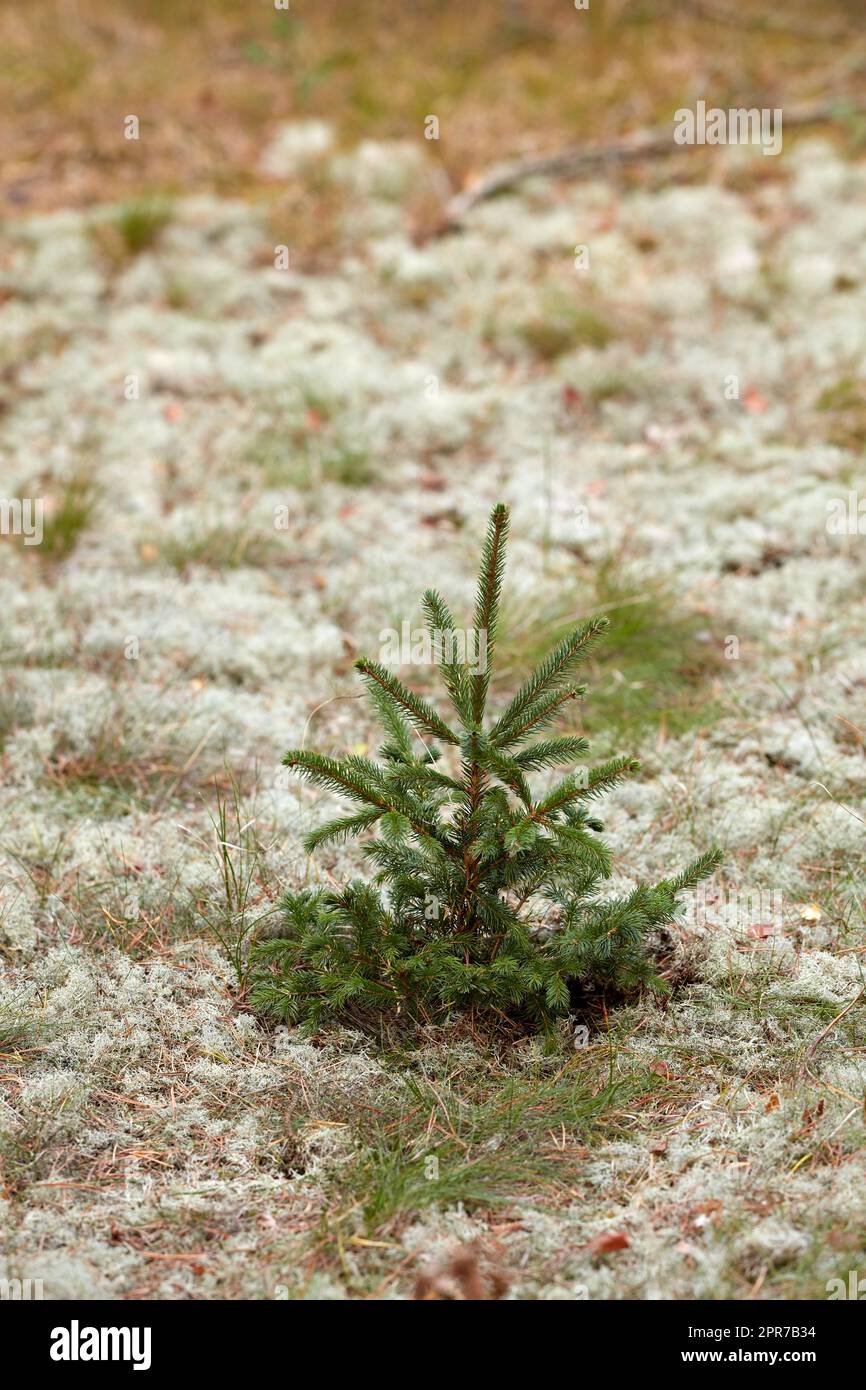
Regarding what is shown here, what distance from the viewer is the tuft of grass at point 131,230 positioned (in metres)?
6.10

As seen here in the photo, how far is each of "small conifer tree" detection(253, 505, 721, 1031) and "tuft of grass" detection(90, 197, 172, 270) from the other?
4.48 meters

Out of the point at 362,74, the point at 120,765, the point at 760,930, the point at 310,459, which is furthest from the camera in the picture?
the point at 362,74

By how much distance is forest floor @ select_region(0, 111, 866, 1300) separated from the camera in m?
2.21

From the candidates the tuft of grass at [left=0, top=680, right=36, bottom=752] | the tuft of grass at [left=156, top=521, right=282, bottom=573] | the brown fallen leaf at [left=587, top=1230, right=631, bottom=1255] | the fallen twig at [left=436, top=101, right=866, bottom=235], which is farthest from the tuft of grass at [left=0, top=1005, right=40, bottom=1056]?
the fallen twig at [left=436, top=101, right=866, bottom=235]

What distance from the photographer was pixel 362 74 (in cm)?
736

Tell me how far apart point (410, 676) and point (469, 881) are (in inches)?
57.1

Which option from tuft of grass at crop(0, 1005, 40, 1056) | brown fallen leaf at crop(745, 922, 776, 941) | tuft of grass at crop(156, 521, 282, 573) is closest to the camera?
tuft of grass at crop(0, 1005, 40, 1056)

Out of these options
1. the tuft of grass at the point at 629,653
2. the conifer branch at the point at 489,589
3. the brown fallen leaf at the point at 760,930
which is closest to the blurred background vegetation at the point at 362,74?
the tuft of grass at the point at 629,653

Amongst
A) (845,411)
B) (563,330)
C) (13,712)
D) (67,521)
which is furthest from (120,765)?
(845,411)

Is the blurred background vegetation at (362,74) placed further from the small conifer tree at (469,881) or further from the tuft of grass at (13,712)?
the small conifer tree at (469,881)

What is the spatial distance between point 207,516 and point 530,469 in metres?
1.35

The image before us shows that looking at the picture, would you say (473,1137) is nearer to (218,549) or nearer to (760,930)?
(760,930)

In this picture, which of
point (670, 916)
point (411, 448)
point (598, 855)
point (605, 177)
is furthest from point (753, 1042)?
point (605, 177)

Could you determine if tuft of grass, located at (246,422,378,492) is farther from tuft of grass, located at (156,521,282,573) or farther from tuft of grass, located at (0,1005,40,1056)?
tuft of grass, located at (0,1005,40,1056)
